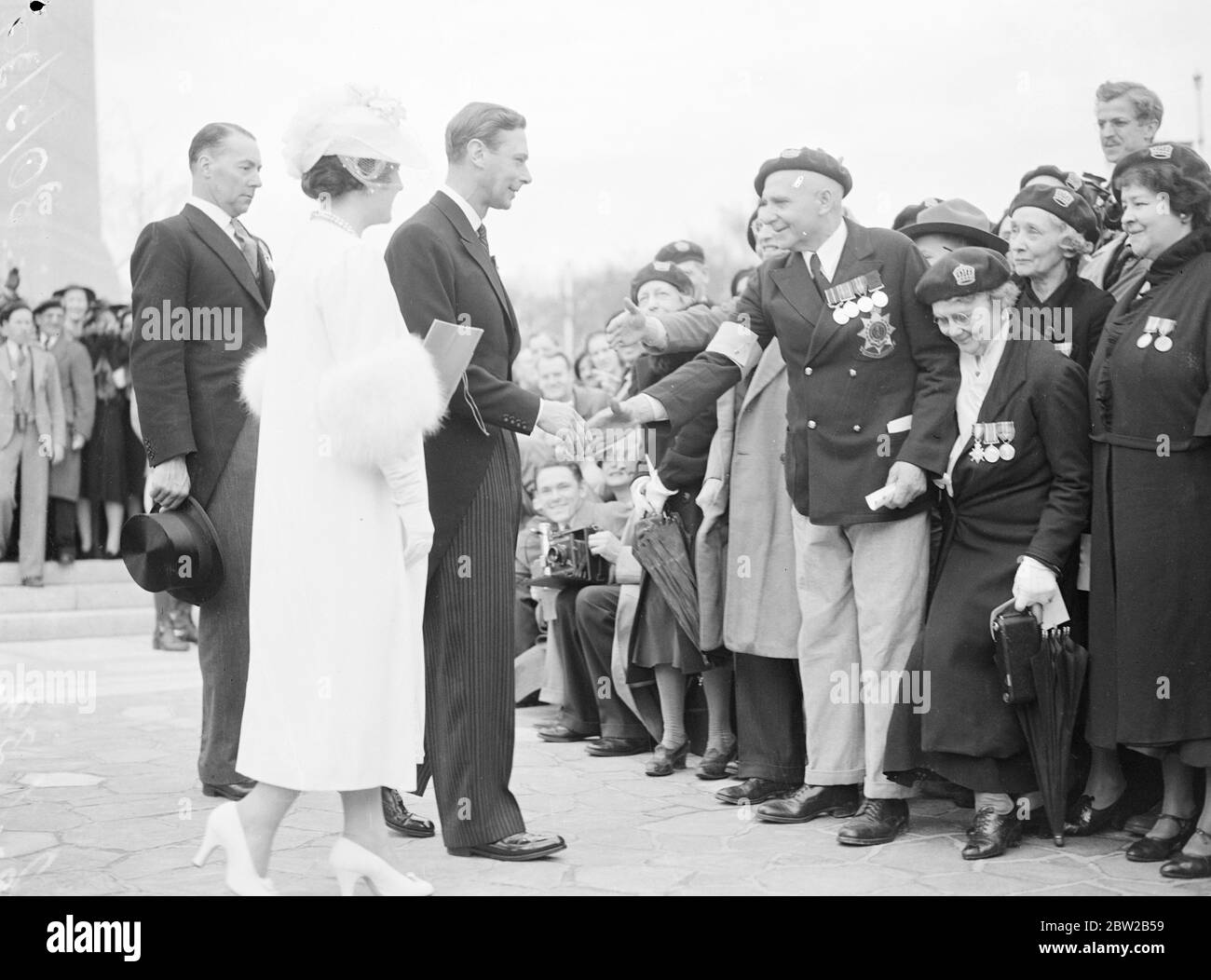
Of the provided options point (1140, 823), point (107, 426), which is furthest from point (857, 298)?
point (107, 426)

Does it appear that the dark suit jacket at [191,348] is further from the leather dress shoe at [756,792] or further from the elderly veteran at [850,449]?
the leather dress shoe at [756,792]

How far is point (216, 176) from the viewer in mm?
5754

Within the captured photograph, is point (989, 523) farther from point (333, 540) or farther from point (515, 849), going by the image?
point (333, 540)

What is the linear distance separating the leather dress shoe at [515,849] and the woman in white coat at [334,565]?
57 centimetres

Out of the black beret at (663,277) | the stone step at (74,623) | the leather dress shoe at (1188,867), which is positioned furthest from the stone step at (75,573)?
the leather dress shoe at (1188,867)

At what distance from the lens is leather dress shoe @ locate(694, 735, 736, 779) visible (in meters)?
5.98

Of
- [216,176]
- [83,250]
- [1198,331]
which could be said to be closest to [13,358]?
[83,250]

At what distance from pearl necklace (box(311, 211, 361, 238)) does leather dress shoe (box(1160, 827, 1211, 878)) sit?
2921 mm

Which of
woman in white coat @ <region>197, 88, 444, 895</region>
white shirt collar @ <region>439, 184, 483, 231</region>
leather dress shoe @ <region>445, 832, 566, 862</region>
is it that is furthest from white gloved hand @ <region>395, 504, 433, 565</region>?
white shirt collar @ <region>439, 184, 483, 231</region>

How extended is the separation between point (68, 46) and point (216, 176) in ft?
22.9

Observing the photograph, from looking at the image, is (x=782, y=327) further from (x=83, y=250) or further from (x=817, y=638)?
(x=83, y=250)

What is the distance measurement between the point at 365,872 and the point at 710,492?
2.46 m

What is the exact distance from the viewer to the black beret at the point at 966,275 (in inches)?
186
